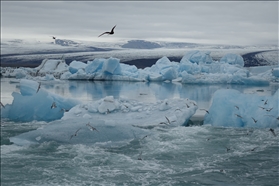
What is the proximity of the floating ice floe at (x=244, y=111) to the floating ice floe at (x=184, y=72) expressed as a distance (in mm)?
13871

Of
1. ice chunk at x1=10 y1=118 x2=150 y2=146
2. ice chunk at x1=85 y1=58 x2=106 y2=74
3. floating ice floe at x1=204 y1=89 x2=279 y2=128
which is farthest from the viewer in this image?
ice chunk at x1=85 y1=58 x2=106 y2=74

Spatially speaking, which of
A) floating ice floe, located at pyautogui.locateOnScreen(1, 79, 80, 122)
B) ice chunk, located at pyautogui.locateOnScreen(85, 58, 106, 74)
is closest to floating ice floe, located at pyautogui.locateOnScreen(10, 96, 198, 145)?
floating ice floe, located at pyautogui.locateOnScreen(1, 79, 80, 122)

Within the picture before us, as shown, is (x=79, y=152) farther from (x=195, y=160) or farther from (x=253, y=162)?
(x=253, y=162)

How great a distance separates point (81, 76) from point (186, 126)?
19610mm

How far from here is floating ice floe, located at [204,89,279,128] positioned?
9211 mm

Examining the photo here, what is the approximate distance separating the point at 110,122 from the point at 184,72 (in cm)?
1793

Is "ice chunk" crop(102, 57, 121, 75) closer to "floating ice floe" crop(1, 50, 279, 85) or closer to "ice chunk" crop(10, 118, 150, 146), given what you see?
"floating ice floe" crop(1, 50, 279, 85)

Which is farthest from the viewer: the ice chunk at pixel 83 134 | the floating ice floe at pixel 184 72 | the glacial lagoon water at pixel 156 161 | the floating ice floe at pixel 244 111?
the floating ice floe at pixel 184 72

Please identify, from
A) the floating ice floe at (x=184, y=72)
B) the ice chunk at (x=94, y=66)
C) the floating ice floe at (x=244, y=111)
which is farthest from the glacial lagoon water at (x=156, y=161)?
the ice chunk at (x=94, y=66)

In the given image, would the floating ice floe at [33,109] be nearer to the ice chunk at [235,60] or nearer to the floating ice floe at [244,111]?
the floating ice floe at [244,111]

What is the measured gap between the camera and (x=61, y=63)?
110ft

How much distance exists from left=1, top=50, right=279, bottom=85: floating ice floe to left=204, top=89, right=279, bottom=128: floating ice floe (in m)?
13.9

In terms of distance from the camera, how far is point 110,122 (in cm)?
805

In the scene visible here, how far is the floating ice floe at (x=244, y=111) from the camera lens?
9.21 meters
